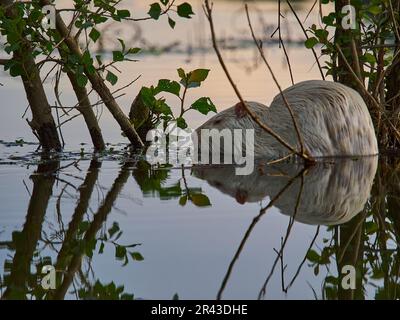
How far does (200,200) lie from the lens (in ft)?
15.1

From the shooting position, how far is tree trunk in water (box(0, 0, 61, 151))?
6.17 meters

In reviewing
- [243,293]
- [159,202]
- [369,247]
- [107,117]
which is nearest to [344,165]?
[159,202]

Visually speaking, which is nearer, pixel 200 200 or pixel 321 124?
pixel 200 200

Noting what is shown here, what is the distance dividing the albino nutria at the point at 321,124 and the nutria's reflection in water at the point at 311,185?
0.37 feet

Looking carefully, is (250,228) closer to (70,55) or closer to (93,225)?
(93,225)

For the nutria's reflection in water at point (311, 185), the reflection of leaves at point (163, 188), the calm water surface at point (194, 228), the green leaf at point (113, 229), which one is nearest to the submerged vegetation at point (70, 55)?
the calm water surface at point (194, 228)

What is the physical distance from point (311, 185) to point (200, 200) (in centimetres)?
63

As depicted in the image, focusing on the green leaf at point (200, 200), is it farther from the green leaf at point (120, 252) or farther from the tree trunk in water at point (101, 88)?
the tree trunk in water at point (101, 88)

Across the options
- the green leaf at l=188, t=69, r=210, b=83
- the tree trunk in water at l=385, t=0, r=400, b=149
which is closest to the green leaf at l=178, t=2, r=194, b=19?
the green leaf at l=188, t=69, r=210, b=83

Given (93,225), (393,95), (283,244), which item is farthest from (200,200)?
(393,95)

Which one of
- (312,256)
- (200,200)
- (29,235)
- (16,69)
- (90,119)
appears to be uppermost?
(16,69)

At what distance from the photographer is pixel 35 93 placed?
638 cm

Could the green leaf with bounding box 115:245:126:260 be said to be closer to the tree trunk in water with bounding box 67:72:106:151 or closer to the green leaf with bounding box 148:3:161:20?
the green leaf with bounding box 148:3:161:20

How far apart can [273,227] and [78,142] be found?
10.6 feet
